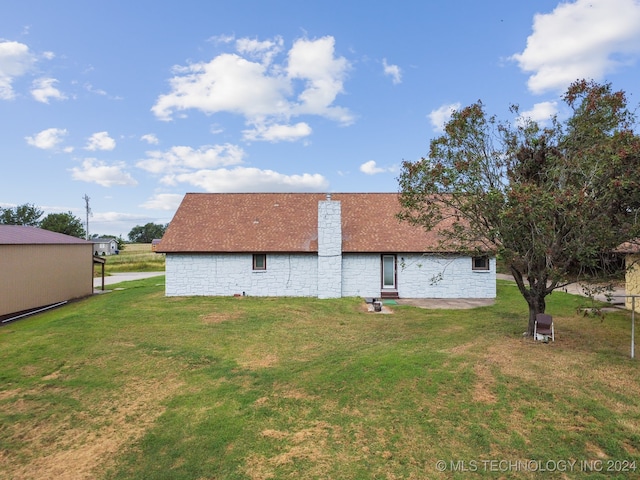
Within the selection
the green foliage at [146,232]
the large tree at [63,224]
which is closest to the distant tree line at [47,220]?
the large tree at [63,224]

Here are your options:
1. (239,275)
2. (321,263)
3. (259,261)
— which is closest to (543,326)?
(321,263)

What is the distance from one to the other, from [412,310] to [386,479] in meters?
11.2

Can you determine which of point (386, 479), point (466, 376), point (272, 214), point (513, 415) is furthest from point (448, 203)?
point (272, 214)

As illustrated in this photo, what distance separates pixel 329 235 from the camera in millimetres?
18250

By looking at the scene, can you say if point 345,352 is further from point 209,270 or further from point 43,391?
point 209,270

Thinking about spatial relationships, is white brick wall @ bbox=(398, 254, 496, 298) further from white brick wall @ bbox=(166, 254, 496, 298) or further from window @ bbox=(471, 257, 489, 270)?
window @ bbox=(471, 257, 489, 270)

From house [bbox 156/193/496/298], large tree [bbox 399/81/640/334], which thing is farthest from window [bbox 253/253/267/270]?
large tree [bbox 399/81/640/334]

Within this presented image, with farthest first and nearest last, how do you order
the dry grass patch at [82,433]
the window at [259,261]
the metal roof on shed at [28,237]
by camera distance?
the window at [259,261]
the metal roof on shed at [28,237]
the dry grass patch at [82,433]

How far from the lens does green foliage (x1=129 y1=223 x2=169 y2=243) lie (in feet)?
477

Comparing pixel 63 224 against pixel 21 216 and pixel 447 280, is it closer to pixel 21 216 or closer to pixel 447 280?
pixel 21 216

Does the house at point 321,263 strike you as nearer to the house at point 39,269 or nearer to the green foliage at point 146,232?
the house at point 39,269

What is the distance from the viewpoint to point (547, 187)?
9.10 m

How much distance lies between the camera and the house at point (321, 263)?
60.1ft

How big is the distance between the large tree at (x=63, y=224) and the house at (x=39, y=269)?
3949 centimetres
